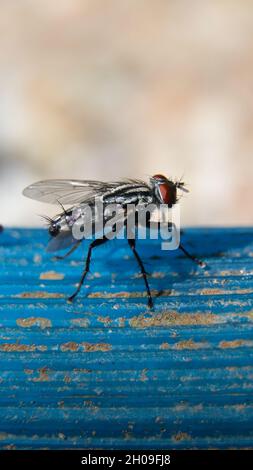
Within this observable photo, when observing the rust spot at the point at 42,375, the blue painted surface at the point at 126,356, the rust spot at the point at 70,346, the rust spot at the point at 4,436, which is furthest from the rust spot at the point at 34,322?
the rust spot at the point at 4,436

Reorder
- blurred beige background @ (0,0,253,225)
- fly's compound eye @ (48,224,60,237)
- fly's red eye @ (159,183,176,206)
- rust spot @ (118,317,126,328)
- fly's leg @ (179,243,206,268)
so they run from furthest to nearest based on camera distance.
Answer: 1. blurred beige background @ (0,0,253,225)
2. fly's red eye @ (159,183,176,206)
3. fly's compound eye @ (48,224,60,237)
4. fly's leg @ (179,243,206,268)
5. rust spot @ (118,317,126,328)

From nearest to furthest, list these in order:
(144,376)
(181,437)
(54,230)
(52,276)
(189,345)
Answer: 1. (181,437)
2. (144,376)
3. (189,345)
4. (52,276)
5. (54,230)

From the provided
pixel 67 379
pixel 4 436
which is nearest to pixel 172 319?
pixel 67 379

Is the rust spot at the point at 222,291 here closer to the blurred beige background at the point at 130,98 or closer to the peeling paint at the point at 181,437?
the peeling paint at the point at 181,437

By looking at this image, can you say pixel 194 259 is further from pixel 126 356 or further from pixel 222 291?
pixel 126 356

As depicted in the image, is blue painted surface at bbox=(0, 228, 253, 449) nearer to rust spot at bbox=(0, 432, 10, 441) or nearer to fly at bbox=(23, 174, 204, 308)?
rust spot at bbox=(0, 432, 10, 441)

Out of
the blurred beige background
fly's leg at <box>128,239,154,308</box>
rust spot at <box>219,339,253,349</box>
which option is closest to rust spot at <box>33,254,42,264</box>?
fly's leg at <box>128,239,154,308</box>

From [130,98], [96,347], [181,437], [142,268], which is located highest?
[130,98]

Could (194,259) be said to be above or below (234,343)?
above
